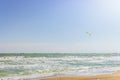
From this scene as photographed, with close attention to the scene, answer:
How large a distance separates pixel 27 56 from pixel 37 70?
18.5 feet

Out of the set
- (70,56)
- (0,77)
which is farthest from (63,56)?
(0,77)

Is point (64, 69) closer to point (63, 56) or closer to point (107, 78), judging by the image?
point (107, 78)

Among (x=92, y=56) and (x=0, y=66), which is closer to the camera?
(x=0, y=66)

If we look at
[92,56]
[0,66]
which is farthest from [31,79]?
[92,56]

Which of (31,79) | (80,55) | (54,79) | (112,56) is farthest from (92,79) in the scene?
(112,56)

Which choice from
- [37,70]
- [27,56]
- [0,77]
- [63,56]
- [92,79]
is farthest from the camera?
[63,56]

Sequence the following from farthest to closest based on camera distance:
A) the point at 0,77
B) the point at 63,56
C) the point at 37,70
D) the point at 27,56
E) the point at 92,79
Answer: the point at 63,56 → the point at 27,56 → the point at 37,70 → the point at 0,77 → the point at 92,79

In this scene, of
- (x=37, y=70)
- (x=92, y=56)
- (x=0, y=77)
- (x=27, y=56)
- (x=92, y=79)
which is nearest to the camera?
(x=92, y=79)

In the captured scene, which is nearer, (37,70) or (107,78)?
(107,78)

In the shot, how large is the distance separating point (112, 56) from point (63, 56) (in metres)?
4.27

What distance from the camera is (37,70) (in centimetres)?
1392

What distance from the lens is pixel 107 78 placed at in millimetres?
10789

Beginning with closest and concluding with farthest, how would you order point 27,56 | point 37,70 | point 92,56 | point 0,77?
1. point 0,77
2. point 37,70
3. point 27,56
4. point 92,56

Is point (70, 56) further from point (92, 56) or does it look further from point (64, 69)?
point (64, 69)
